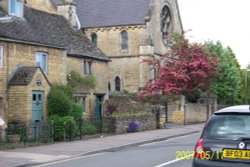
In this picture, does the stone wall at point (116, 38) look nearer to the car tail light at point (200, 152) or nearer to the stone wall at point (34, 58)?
the stone wall at point (34, 58)

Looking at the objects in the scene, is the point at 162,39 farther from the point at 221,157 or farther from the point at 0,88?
the point at 221,157

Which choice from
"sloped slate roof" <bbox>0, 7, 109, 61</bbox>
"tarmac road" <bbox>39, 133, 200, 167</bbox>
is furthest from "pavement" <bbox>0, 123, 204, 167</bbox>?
"sloped slate roof" <bbox>0, 7, 109, 61</bbox>

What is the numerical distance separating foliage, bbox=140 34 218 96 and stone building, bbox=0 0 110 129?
22.6 ft

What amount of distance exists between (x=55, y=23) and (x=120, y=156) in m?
18.9

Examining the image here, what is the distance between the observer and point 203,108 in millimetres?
42656

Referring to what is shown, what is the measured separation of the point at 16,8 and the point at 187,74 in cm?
1689

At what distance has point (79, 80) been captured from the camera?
33.1m

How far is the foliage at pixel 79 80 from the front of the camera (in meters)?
32.4

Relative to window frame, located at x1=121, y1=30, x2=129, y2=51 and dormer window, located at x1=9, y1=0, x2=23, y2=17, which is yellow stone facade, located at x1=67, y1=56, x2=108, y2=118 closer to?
dormer window, located at x1=9, y1=0, x2=23, y2=17

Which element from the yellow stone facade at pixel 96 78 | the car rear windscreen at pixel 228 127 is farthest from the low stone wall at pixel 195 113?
the car rear windscreen at pixel 228 127

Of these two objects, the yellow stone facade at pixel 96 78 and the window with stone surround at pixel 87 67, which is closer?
the yellow stone facade at pixel 96 78

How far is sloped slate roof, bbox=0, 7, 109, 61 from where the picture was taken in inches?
1031

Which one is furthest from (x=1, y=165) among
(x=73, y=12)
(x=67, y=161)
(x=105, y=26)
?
(x=105, y=26)

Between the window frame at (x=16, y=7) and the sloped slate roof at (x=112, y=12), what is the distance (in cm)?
2112
